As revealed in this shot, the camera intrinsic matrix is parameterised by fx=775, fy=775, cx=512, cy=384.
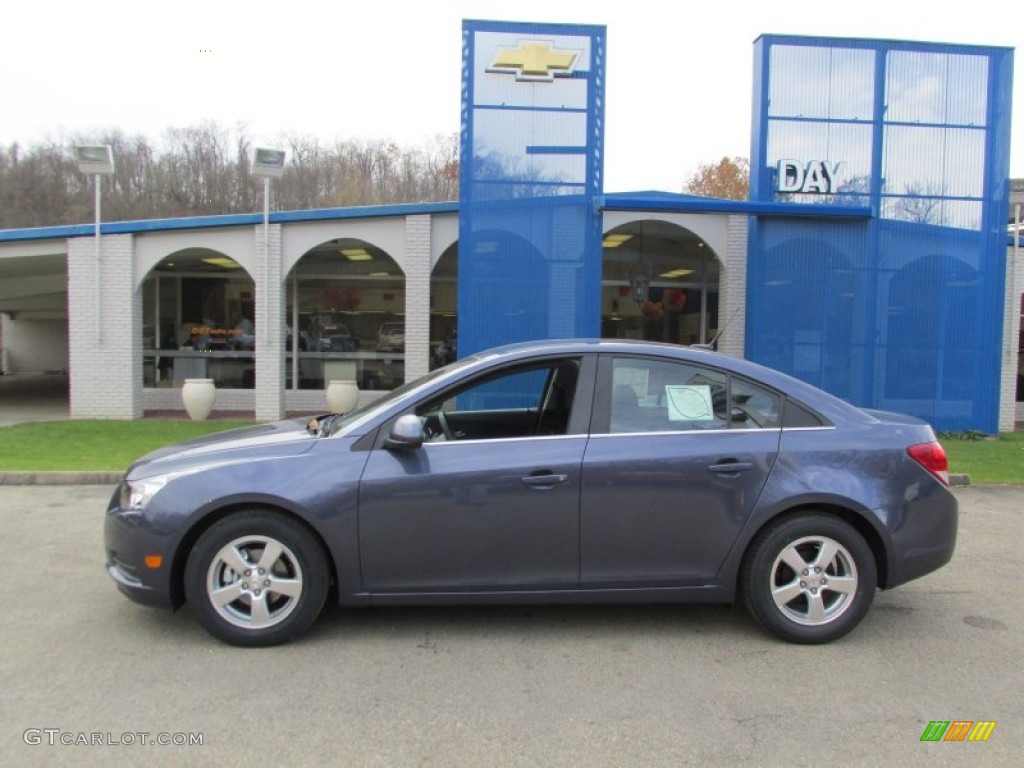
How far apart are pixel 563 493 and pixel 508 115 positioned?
8.61 metres

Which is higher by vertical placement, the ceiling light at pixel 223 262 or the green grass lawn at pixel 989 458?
the ceiling light at pixel 223 262

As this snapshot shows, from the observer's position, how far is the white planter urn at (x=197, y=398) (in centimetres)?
1356

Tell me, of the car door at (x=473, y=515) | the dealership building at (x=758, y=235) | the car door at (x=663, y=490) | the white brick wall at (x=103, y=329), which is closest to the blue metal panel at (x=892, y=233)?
the dealership building at (x=758, y=235)

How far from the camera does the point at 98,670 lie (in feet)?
12.4

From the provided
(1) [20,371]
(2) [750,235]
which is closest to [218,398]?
(2) [750,235]

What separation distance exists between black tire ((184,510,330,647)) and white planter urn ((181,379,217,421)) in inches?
407

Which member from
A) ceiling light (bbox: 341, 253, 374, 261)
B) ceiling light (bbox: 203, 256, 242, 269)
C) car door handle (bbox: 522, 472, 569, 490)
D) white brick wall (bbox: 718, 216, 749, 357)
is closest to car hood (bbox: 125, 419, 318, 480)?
car door handle (bbox: 522, 472, 569, 490)

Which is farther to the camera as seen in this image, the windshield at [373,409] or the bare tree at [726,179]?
the bare tree at [726,179]

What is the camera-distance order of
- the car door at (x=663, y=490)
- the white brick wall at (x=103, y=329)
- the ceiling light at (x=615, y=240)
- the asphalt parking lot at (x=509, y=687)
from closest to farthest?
the asphalt parking lot at (x=509, y=687), the car door at (x=663, y=490), the white brick wall at (x=103, y=329), the ceiling light at (x=615, y=240)

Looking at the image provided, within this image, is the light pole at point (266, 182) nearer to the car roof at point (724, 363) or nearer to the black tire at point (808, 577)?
the car roof at point (724, 363)

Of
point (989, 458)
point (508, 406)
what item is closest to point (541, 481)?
point (508, 406)

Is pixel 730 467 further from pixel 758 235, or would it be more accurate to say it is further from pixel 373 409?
pixel 758 235

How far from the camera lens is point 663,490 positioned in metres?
4.07

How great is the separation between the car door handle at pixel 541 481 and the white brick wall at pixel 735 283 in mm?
9899
